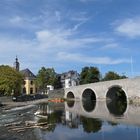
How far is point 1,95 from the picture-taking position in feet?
293

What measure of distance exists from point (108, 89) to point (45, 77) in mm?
47562

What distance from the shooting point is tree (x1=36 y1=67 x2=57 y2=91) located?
12400 cm

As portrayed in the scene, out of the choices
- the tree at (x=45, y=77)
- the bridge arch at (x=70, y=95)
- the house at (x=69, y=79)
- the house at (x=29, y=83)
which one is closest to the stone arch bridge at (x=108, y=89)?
the bridge arch at (x=70, y=95)

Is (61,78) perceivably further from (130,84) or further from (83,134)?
(83,134)

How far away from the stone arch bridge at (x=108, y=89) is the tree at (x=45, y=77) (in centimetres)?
1699

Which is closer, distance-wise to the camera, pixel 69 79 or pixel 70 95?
pixel 70 95

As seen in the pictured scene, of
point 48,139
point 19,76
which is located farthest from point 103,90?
point 48,139

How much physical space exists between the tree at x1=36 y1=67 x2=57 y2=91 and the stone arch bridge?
17.0m

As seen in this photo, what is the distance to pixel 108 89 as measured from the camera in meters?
80.9

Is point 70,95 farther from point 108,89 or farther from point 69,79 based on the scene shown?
point 108,89

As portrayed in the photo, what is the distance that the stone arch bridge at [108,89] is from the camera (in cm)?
6810

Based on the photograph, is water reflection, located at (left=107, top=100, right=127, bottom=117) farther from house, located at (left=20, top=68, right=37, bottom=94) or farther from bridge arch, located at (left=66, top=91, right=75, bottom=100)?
house, located at (left=20, top=68, right=37, bottom=94)

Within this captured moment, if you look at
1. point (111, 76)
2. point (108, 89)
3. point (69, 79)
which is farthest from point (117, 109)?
point (69, 79)

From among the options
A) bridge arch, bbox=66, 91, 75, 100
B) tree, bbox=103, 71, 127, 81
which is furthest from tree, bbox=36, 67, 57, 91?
tree, bbox=103, 71, 127, 81
